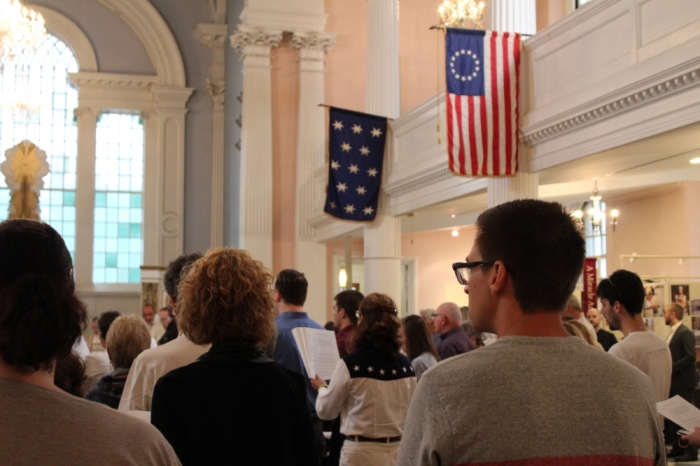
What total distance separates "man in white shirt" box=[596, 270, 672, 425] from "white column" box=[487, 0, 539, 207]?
14.3ft

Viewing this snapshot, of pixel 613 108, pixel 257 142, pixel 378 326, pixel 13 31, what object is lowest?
pixel 378 326

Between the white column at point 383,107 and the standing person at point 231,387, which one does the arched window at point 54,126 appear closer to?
the white column at point 383,107

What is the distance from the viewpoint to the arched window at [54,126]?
74.4 ft

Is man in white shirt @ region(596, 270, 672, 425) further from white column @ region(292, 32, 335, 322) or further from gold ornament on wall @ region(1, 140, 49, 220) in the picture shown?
gold ornament on wall @ region(1, 140, 49, 220)

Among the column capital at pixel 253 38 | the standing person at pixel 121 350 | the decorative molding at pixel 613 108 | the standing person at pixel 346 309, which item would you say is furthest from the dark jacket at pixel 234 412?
the column capital at pixel 253 38

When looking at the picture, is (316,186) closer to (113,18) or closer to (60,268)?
(113,18)

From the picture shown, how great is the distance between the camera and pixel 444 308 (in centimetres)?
667

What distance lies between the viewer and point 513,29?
29.8ft

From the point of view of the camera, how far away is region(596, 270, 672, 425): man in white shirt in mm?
4434

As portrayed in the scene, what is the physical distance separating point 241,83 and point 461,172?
10681 millimetres

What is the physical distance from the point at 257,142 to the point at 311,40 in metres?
2.32

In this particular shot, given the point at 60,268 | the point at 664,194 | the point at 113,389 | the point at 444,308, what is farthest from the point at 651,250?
the point at 60,268

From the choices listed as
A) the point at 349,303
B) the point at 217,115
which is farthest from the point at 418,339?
the point at 217,115

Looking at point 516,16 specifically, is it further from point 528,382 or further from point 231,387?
point 528,382
